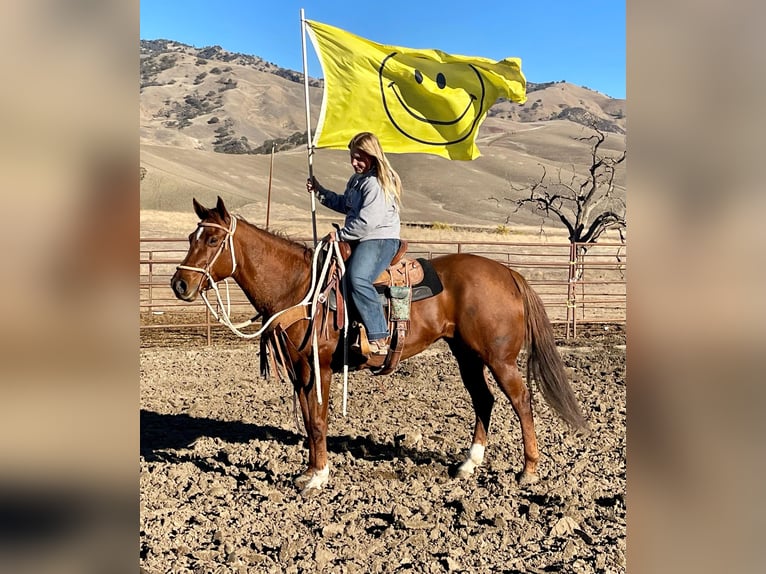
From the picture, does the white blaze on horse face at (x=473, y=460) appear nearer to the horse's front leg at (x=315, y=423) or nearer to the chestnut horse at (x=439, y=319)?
the chestnut horse at (x=439, y=319)

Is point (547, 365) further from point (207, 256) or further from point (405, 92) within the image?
point (405, 92)

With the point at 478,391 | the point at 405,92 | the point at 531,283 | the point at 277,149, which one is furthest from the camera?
the point at 277,149

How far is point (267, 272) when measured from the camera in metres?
4.57

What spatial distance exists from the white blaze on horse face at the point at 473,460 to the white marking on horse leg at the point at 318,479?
102 centimetres

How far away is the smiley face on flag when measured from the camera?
5.99 meters

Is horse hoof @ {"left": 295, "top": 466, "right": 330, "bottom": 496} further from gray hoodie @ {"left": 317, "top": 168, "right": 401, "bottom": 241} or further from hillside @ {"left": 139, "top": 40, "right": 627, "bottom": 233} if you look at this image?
hillside @ {"left": 139, "top": 40, "right": 627, "bottom": 233}

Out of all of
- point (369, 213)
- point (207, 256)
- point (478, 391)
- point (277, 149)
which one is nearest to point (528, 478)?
point (478, 391)

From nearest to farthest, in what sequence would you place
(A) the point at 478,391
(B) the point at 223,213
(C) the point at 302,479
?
(B) the point at 223,213, (C) the point at 302,479, (A) the point at 478,391

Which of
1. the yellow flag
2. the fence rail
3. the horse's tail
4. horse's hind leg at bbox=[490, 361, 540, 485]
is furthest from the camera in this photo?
the fence rail

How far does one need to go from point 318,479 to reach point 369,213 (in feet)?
6.44

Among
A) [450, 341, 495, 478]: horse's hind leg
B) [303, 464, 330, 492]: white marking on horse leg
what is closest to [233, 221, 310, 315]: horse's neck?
[303, 464, 330, 492]: white marking on horse leg

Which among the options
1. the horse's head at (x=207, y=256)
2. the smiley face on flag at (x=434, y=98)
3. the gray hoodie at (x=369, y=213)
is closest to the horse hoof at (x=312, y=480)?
the horse's head at (x=207, y=256)

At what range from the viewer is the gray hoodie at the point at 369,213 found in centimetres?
429
